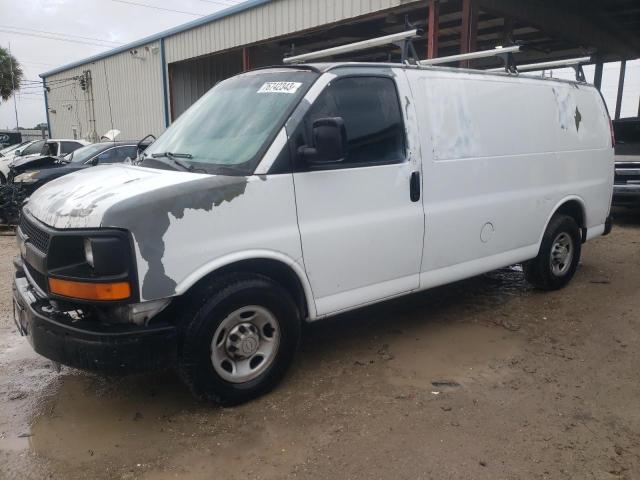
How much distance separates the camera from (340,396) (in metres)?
3.49

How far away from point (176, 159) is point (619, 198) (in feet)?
27.5

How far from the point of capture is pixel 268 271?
3.39 metres

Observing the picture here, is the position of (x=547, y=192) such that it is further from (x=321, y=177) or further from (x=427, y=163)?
(x=321, y=177)

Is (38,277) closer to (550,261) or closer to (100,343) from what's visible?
(100,343)

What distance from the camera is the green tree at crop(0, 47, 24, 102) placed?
45438mm

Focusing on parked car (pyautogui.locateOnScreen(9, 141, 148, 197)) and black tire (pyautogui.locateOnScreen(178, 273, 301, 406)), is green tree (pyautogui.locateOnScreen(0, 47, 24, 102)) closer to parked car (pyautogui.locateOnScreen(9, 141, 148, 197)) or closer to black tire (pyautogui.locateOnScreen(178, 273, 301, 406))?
parked car (pyautogui.locateOnScreen(9, 141, 148, 197))

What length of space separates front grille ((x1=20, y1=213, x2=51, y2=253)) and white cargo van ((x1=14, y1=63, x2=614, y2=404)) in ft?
0.04

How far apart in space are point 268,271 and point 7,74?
52267 mm

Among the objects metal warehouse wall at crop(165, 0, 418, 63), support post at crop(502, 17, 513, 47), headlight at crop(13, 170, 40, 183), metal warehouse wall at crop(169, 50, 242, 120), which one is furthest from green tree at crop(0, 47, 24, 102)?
support post at crop(502, 17, 513, 47)

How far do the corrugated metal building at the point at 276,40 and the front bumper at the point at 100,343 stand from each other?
157 inches

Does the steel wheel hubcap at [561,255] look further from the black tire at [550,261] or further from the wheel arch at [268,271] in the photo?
the wheel arch at [268,271]

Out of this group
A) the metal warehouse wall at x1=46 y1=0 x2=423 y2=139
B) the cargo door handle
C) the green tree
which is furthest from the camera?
the green tree

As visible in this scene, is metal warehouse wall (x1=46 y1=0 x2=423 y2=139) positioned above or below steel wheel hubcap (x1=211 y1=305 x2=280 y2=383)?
above

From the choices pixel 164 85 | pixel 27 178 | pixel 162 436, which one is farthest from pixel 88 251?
pixel 164 85
